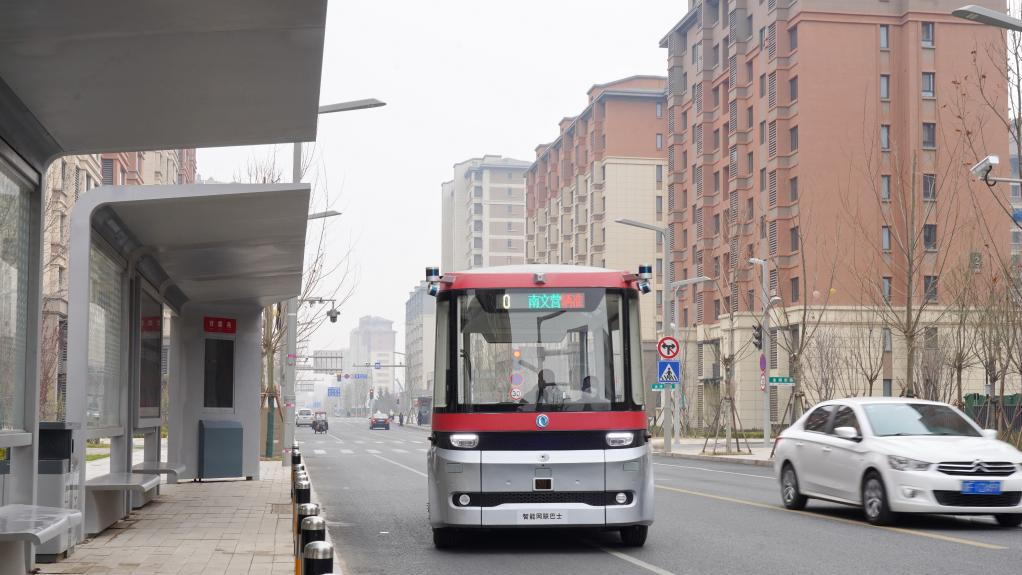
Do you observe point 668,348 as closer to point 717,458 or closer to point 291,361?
point 717,458

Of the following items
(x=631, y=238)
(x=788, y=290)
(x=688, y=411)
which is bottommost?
(x=688, y=411)

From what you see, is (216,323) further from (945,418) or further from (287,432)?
(945,418)

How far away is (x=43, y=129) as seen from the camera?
9.97 m

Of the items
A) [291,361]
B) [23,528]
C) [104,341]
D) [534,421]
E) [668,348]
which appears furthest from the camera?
[668,348]

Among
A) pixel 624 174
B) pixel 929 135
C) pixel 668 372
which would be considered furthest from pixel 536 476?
pixel 624 174

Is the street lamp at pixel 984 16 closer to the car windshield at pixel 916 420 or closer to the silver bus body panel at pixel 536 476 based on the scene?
the car windshield at pixel 916 420

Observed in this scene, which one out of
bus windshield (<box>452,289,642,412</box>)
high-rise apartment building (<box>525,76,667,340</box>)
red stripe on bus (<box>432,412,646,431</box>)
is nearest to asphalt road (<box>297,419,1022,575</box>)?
red stripe on bus (<box>432,412,646,431</box>)

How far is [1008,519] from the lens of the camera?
1502cm

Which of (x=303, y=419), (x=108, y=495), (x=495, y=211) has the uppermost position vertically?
(x=495, y=211)

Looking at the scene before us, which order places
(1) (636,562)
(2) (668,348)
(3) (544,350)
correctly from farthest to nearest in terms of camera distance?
(2) (668,348) → (3) (544,350) → (1) (636,562)

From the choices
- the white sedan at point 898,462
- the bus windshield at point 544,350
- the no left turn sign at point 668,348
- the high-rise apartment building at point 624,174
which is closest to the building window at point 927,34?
the no left turn sign at point 668,348

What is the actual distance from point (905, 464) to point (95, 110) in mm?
9740

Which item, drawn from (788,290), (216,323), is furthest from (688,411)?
(216,323)

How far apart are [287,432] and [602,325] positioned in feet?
62.4
